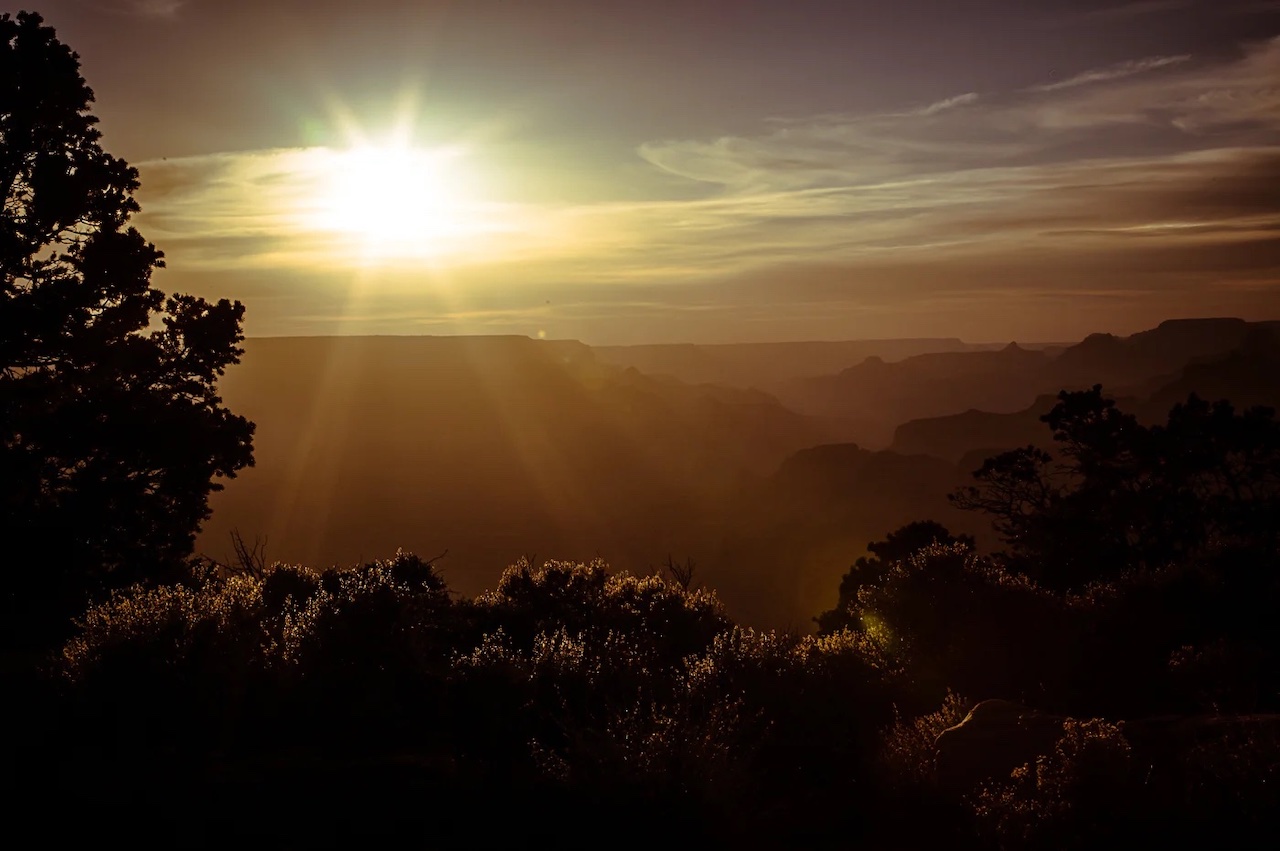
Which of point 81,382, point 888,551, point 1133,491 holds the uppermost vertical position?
point 81,382

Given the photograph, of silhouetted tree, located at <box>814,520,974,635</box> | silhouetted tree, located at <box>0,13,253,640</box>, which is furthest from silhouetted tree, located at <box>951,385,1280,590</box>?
silhouetted tree, located at <box>0,13,253,640</box>

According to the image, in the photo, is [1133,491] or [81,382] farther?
[1133,491]

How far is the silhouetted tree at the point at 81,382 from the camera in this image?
17594 mm

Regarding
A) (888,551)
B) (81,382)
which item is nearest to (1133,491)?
Answer: (888,551)

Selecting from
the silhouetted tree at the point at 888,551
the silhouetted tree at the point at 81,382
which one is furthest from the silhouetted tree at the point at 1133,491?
the silhouetted tree at the point at 81,382

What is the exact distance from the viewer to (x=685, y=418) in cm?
17912

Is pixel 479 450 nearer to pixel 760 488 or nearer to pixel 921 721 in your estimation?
pixel 760 488

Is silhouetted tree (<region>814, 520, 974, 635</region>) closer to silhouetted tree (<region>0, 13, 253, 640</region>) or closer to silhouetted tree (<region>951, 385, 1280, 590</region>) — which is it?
silhouetted tree (<region>951, 385, 1280, 590</region>)

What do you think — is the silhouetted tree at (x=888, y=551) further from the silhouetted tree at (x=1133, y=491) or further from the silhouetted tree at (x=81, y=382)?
the silhouetted tree at (x=81, y=382)

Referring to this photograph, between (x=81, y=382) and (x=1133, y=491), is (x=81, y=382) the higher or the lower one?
the higher one

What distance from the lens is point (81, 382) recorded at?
1869 cm

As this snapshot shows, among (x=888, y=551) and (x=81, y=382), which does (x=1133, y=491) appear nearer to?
(x=888, y=551)

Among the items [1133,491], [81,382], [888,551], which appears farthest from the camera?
[888,551]

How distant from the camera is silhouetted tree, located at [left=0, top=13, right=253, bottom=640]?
1759 cm
